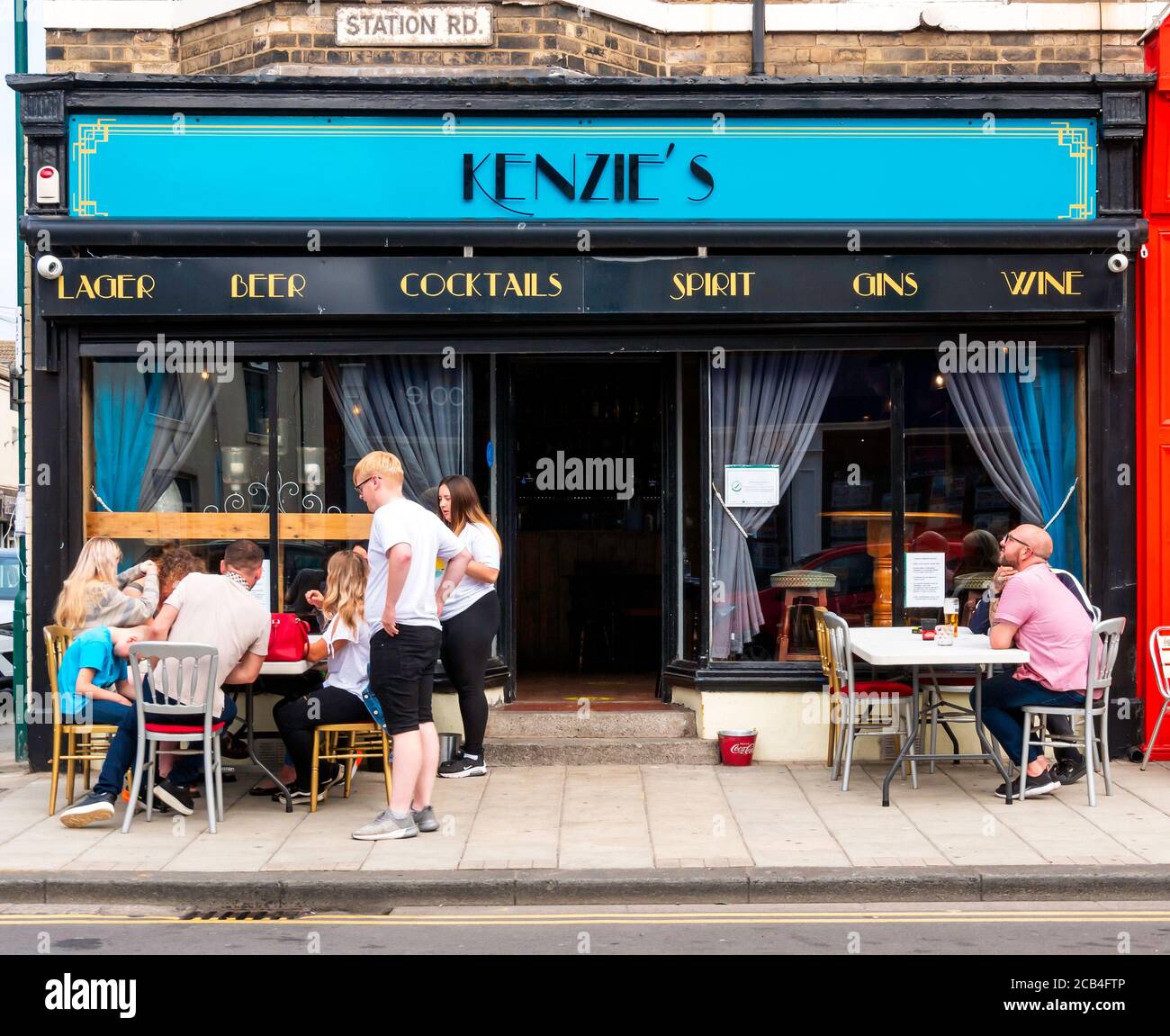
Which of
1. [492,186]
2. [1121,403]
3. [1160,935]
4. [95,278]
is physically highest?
[492,186]

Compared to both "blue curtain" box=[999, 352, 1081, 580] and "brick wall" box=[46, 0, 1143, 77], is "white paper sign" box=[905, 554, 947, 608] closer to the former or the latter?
"blue curtain" box=[999, 352, 1081, 580]

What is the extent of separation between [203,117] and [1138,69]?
6.77 meters

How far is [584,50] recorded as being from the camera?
31.8 feet

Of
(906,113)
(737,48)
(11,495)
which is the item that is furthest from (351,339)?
(11,495)

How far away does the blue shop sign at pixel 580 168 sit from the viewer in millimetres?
9289

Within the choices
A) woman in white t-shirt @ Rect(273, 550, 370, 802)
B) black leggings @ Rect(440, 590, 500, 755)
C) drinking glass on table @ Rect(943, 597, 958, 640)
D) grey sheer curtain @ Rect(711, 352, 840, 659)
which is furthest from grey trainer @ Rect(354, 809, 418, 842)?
drinking glass on table @ Rect(943, 597, 958, 640)

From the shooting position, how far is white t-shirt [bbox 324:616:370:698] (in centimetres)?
775

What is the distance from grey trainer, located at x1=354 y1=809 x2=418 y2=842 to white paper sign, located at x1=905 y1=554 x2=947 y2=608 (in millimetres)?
4254

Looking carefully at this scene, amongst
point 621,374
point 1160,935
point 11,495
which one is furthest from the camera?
point 11,495

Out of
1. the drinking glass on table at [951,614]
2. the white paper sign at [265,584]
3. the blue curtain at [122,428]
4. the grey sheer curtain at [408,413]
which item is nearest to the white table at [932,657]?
the drinking glass on table at [951,614]

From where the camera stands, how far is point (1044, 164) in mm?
9453

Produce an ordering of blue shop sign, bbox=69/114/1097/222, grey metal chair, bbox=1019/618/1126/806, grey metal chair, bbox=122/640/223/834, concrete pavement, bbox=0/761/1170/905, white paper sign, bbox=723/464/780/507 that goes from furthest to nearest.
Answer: white paper sign, bbox=723/464/780/507
blue shop sign, bbox=69/114/1097/222
grey metal chair, bbox=1019/618/1126/806
grey metal chair, bbox=122/640/223/834
concrete pavement, bbox=0/761/1170/905

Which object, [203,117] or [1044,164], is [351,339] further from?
[1044,164]
